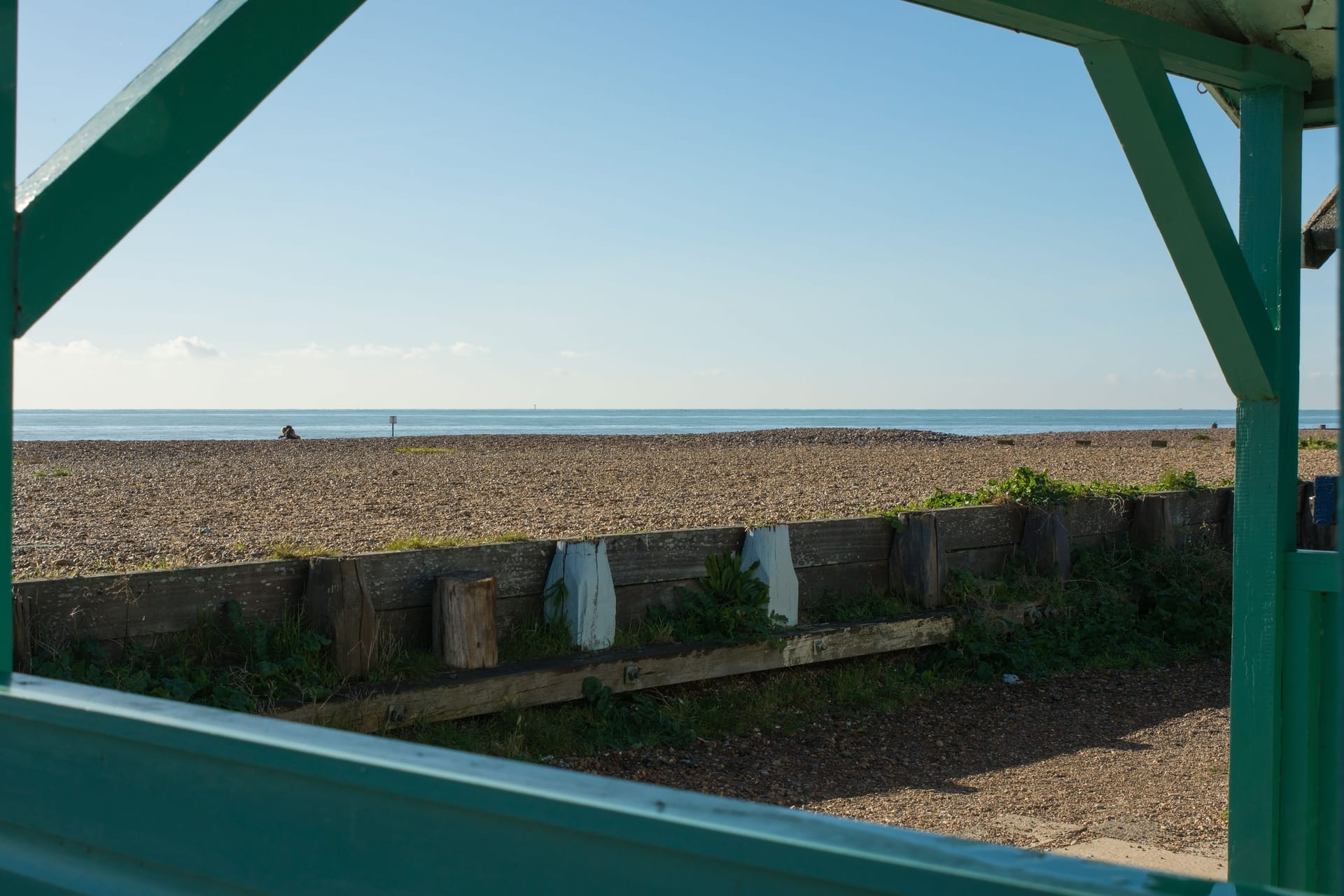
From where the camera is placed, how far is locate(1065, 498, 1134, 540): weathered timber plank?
7660mm

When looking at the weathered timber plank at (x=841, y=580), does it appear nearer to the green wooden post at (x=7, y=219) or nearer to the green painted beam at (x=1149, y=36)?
the green painted beam at (x=1149, y=36)

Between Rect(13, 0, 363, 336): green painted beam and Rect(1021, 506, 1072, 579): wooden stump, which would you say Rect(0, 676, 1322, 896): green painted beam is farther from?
Rect(1021, 506, 1072, 579): wooden stump

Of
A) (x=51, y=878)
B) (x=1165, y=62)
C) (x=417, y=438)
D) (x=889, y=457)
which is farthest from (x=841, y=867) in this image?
(x=417, y=438)

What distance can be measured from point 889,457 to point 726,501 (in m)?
9.29

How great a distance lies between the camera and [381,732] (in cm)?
452

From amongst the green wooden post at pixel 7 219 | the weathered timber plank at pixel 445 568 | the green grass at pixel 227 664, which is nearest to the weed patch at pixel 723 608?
the weathered timber plank at pixel 445 568

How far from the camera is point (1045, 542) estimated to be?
24.0 ft

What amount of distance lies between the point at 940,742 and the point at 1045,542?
92.2 inches

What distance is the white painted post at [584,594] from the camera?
5.27 metres

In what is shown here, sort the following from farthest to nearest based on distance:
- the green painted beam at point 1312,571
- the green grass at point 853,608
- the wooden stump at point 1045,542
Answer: the wooden stump at point 1045,542, the green grass at point 853,608, the green painted beam at point 1312,571

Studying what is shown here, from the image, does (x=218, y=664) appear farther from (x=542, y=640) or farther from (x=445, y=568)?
(x=542, y=640)

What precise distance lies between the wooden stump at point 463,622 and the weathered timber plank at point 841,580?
203 cm

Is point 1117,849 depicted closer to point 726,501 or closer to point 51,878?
point 51,878

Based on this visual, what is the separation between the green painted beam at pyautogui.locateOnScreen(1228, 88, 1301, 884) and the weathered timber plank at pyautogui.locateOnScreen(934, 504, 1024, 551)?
3.37 m
